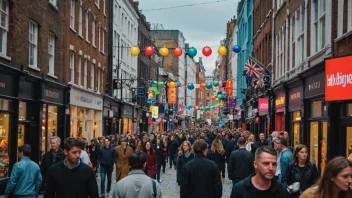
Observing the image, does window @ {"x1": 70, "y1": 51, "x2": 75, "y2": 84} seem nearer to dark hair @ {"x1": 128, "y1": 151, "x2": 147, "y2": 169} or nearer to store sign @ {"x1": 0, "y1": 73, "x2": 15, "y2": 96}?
store sign @ {"x1": 0, "y1": 73, "x2": 15, "y2": 96}

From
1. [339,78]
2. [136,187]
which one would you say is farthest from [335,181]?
[339,78]

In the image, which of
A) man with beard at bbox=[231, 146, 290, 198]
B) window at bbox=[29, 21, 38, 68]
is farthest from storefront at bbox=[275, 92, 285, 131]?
man with beard at bbox=[231, 146, 290, 198]

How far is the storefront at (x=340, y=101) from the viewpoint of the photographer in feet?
46.5

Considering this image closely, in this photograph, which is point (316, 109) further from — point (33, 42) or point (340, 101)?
point (33, 42)

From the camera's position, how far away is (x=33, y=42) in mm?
21594

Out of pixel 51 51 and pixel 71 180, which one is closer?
pixel 71 180

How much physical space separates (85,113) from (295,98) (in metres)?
13.5

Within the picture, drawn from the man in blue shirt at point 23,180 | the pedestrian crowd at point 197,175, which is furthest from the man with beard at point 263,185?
the man in blue shirt at point 23,180

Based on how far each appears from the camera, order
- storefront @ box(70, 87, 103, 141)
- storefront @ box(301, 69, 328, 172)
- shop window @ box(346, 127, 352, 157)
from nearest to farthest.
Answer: shop window @ box(346, 127, 352, 157) < storefront @ box(301, 69, 328, 172) < storefront @ box(70, 87, 103, 141)

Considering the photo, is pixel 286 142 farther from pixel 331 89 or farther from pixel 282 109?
pixel 282 109

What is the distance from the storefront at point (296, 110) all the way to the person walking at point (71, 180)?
621 inches

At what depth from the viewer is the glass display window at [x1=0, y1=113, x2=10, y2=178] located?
703 inches

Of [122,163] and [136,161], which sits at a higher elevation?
[136,161]

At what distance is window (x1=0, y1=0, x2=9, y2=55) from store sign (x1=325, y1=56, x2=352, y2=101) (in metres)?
9.94
